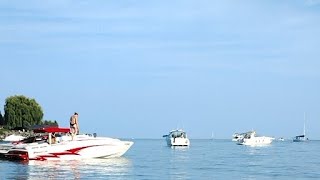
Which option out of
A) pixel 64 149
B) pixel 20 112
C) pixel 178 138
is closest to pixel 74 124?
pixel 64 149

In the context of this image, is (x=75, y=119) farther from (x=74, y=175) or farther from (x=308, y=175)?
(x=308, y=175)

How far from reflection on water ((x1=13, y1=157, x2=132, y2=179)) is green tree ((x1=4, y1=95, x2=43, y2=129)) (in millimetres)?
93852

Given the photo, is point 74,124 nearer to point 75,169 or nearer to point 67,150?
point 67,150

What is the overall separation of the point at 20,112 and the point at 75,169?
103 meters

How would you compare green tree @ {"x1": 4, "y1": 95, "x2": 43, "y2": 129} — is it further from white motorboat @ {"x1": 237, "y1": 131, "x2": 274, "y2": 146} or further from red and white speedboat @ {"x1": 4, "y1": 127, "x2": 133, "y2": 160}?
red and white speedboat @ {"x1": 4, "y1": 127, "x2": 133, "y2": 160}

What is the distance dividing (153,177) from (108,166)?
773 cm

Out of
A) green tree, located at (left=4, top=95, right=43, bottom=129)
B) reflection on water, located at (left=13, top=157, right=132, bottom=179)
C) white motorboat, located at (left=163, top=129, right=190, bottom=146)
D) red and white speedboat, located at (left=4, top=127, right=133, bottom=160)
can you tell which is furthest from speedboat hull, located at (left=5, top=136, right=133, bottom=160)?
green tree, located at (left=4, top=95, right=43, bottom=129)

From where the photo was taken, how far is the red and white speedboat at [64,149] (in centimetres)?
5172

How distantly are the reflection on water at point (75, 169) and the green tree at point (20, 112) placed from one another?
93852 mm

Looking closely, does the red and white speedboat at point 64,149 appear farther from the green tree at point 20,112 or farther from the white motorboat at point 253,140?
the white motorboat at point 253,140

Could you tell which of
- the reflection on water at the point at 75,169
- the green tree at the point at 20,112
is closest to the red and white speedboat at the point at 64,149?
the reflection on water at the point at 75,169

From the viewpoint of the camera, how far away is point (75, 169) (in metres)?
→ 44.9

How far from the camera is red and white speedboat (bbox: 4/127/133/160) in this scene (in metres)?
51.7

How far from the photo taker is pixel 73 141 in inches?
2053
